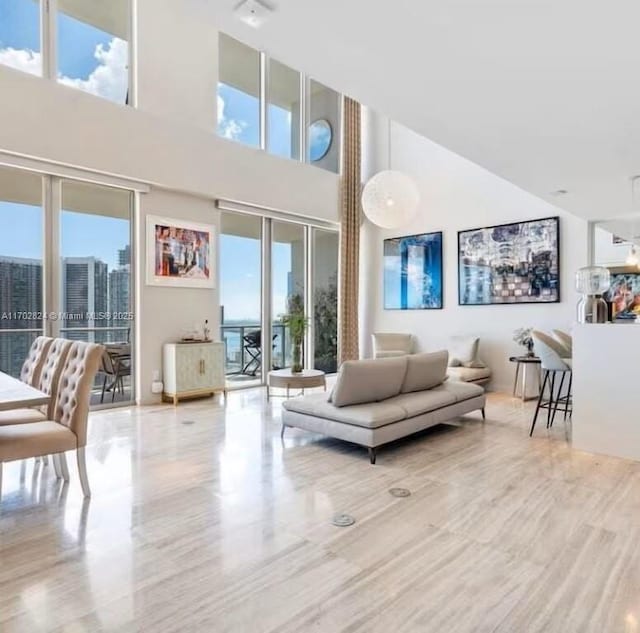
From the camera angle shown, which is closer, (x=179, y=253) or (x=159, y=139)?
(x=159, y=139)

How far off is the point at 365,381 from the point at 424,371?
88cm

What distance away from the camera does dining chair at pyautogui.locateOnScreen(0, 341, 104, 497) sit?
276cm

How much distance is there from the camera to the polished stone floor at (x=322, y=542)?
1.90 metres

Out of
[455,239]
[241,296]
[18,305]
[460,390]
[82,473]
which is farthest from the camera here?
[455,239]

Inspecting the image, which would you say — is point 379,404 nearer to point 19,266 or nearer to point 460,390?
point 460,390

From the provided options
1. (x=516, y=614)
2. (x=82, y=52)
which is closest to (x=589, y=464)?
(x=516, y=614)

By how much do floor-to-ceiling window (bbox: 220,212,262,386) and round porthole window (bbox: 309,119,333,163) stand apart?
191 cm

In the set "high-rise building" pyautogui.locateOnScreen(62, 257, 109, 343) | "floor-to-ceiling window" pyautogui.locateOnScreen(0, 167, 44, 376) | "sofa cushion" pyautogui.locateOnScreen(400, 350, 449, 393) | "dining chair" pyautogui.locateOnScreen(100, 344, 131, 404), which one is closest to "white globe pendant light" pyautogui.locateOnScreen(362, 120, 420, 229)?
"sofa cushion" pyautogui.locateOnScreen(400, 350, 449, 393)

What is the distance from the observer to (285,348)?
7.93 meters

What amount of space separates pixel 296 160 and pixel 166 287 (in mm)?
3214

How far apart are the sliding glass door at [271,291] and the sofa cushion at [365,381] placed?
2.76m

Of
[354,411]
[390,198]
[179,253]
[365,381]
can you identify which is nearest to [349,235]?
[390,198]

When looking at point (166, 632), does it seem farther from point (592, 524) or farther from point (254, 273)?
point (254, 273)

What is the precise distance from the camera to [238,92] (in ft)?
23.6
